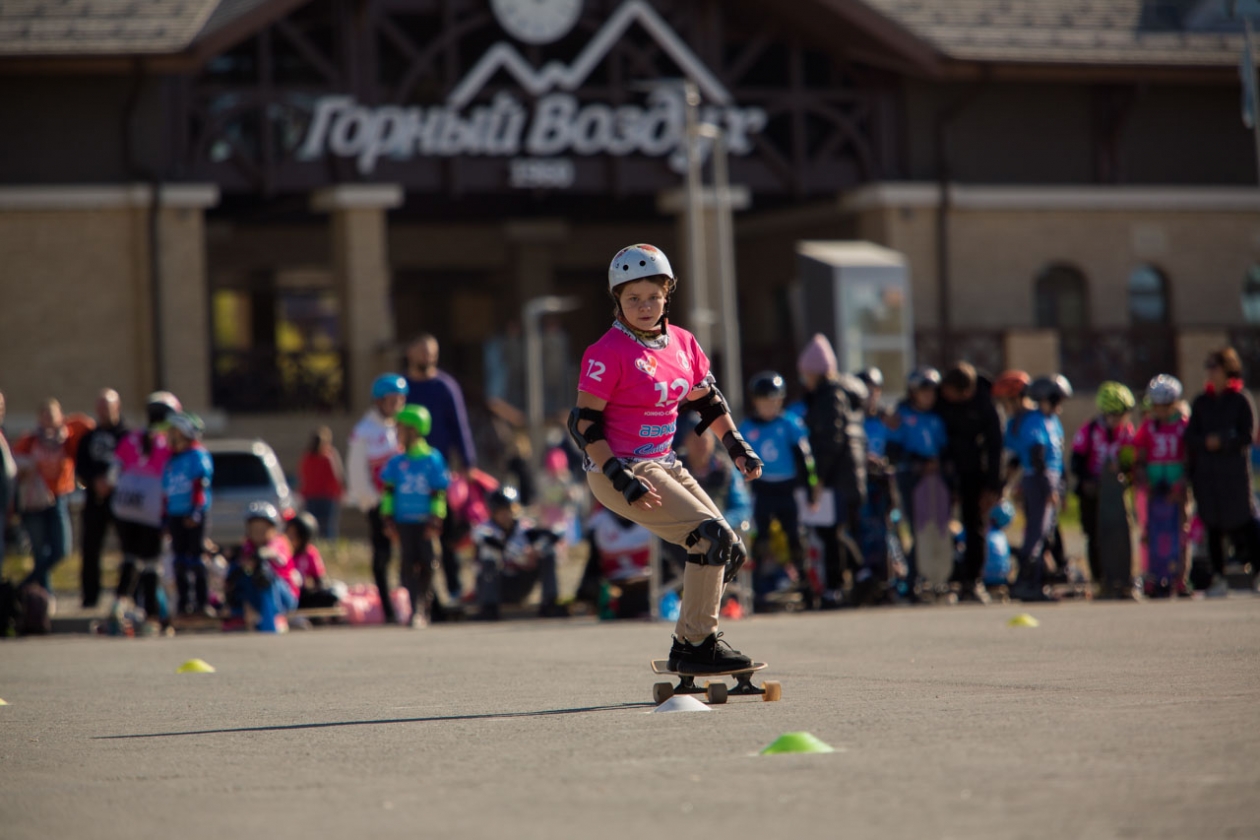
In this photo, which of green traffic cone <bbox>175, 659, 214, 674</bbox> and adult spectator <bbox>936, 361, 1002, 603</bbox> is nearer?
green traffic cone <bbox>175, 659, 214, 674</bbox>

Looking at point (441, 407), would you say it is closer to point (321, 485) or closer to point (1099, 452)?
point (1099, 452)

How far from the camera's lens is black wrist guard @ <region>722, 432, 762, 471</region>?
843 centimetres

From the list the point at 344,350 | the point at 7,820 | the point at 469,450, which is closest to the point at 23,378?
the point at 344,350

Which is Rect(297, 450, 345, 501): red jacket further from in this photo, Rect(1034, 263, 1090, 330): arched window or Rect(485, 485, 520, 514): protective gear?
Rect(1034, 263, 1090, 330): arched window

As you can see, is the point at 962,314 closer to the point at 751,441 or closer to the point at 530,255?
the point at 530,255

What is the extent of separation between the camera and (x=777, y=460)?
14.9 metres

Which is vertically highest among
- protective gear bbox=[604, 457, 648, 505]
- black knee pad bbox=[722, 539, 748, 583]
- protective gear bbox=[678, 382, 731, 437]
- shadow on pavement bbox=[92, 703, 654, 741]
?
protective gear bbox=[678, 382, 731, 437]

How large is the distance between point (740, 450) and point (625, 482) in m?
0.73

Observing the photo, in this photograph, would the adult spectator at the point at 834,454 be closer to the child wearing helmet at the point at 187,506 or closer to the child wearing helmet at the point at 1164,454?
the child wearing helmet at the point at 1164,454

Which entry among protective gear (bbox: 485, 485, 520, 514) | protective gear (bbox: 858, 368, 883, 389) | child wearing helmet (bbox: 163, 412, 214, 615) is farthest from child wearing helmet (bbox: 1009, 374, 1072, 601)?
child wearing helmet (bbox: 163, 412, 214, 615)

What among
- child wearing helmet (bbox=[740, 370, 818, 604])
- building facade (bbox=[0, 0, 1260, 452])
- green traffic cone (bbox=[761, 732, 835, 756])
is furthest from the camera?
building facade (bbox=[0, 0, 1260, 452])

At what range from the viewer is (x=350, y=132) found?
2820 cm

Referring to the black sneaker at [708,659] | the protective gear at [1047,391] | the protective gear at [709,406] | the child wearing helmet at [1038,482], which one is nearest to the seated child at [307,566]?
the child wearing helmet at [1038,482]

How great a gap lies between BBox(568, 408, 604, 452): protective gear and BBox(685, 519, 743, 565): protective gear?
23.7 inches
